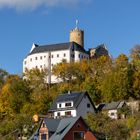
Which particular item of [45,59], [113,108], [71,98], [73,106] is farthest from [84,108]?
[45,59]

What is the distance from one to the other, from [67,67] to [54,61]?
20918 millimetres

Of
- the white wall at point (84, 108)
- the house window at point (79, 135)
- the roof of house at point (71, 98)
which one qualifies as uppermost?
the roof of house at point (71, 98)

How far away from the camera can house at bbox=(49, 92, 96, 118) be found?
239 ft

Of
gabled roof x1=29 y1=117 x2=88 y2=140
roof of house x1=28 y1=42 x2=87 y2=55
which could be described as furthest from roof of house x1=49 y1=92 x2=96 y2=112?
roof of house x1=28 y1=42 x2=87 y2=55

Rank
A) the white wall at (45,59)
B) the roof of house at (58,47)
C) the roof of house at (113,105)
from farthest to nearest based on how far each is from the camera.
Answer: the roof of house at (58,47) < the white wall at (45,59) < the roof of house at (113,105)

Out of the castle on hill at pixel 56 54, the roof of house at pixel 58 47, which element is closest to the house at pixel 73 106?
the castle on hill at pixel 56 54

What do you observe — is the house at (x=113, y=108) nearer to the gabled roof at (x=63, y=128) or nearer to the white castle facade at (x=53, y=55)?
the gabled roof at (x=63, y=128)

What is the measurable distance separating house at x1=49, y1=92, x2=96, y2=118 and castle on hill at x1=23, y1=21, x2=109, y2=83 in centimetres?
3567

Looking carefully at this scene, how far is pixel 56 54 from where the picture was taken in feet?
376

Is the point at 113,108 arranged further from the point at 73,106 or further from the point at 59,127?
the point at 59,127

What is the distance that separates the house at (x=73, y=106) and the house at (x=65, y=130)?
14842 mm

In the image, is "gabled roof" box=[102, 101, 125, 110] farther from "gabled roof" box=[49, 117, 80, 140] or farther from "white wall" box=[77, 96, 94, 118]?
"gabled roof" box=[49, 117, 80, 140]

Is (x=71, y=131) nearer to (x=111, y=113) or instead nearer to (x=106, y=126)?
(x=106, y=126)

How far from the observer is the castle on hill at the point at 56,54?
373ft
